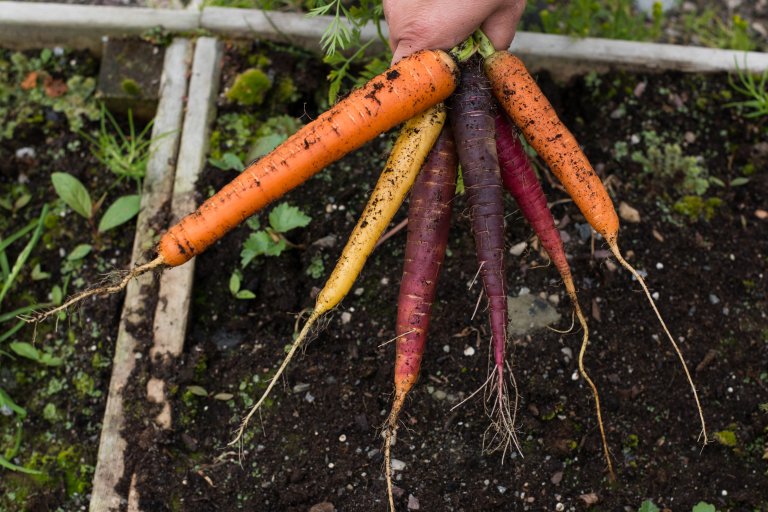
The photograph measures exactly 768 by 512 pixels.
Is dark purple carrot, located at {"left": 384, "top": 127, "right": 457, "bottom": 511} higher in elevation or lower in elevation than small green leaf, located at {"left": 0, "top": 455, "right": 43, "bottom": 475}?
lower

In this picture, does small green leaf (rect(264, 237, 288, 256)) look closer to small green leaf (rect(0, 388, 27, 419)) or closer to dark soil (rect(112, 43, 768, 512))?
dark soil (rect(112, 43, 768, 512))

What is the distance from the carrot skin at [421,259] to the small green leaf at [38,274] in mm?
1358

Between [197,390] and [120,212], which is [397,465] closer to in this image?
[197,390]

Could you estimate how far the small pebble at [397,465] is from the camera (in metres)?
2.15

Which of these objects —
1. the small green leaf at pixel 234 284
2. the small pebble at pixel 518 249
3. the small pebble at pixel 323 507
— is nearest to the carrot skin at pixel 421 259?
the small pebble at pixel 323 507

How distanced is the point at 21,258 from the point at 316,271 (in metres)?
1.02

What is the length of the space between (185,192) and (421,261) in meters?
0.99

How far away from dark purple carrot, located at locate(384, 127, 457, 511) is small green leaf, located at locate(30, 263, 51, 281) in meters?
1.36

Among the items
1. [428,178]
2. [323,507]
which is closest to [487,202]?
[428,178]

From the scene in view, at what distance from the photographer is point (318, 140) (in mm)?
1869

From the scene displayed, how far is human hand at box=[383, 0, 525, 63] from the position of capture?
1835 mm

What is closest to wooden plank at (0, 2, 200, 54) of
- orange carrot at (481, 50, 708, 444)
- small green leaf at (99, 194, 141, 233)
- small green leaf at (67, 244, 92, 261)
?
small green leaf at (99, 194, 141, 233)

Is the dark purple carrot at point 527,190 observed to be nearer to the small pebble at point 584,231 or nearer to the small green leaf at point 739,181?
the small pebble at point 584,231

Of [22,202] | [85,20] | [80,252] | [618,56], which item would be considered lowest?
[618,56]
